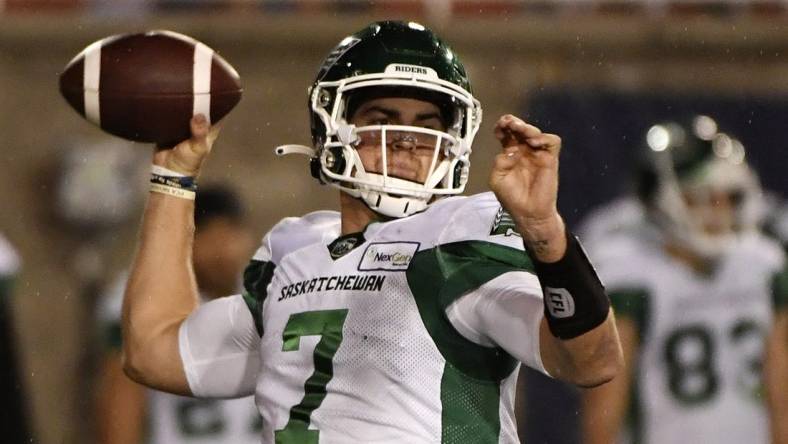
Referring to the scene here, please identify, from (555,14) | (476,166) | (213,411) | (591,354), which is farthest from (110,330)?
(591,354)

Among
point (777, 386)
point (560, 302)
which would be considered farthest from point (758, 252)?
point (560, 302)

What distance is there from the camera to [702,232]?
5984 mm

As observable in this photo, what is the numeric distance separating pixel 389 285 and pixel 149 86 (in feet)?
2.47

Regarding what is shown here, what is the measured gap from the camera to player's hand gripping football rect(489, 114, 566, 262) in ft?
8.17

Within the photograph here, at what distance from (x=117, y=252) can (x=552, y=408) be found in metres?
2.08

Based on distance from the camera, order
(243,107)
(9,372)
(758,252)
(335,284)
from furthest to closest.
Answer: (243,107) < (9,372) < (758,252) < (335,284)

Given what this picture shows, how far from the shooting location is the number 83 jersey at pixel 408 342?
2.80 meters

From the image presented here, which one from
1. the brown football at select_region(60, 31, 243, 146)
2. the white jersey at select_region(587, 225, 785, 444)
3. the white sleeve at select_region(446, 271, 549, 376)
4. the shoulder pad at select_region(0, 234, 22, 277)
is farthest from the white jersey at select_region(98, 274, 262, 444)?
the white sleeve at select_region(446, 271, 549, 376)

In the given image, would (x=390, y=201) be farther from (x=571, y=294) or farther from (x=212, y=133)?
(x=571, y=294)

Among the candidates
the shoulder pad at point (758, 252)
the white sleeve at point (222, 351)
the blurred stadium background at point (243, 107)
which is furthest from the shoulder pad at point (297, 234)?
the blurred stadium background at point (243, 107)

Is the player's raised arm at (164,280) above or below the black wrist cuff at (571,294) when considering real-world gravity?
below

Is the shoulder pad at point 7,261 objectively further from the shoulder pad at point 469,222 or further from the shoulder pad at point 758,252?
the shoulder pad at point 469,222

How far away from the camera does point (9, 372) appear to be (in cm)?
694

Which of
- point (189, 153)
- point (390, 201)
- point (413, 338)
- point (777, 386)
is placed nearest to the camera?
point (413, 338)
